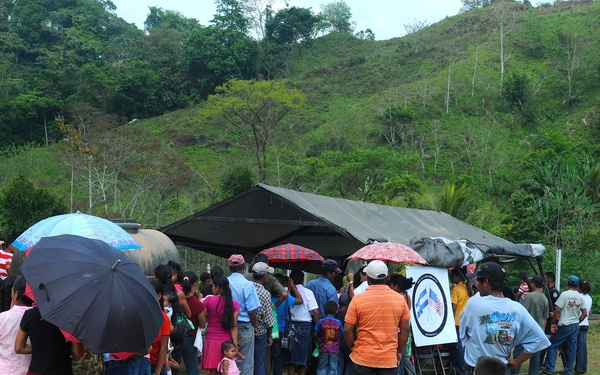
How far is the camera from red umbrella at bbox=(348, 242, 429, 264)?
352 inches

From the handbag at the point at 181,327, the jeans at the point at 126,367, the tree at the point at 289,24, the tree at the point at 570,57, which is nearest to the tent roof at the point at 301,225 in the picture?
the handbag at the point at 181,327

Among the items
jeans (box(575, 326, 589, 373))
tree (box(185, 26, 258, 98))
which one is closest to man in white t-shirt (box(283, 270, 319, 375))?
jeans (box(575, 326, 589, 373))

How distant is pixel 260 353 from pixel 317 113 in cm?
5214

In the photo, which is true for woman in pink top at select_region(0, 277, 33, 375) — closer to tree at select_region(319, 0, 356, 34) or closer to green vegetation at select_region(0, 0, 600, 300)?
green vegetation at select_region(0, 0, 600, 300)

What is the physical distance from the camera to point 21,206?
61.2 feet

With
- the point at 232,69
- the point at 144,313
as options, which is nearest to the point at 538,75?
the point at 232,69

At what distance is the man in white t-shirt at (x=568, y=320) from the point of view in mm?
10828

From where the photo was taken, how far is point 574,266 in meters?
21.5

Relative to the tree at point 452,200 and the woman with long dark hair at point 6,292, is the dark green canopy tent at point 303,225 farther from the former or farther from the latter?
the tree at point 452,200

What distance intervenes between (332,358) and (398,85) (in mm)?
56711

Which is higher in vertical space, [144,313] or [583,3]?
[583,3]

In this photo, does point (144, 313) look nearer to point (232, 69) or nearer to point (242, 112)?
point (242, 112)

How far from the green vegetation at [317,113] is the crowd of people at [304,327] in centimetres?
1250

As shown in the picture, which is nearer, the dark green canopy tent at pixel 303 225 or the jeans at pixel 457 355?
the jeans at pixel 457 355
